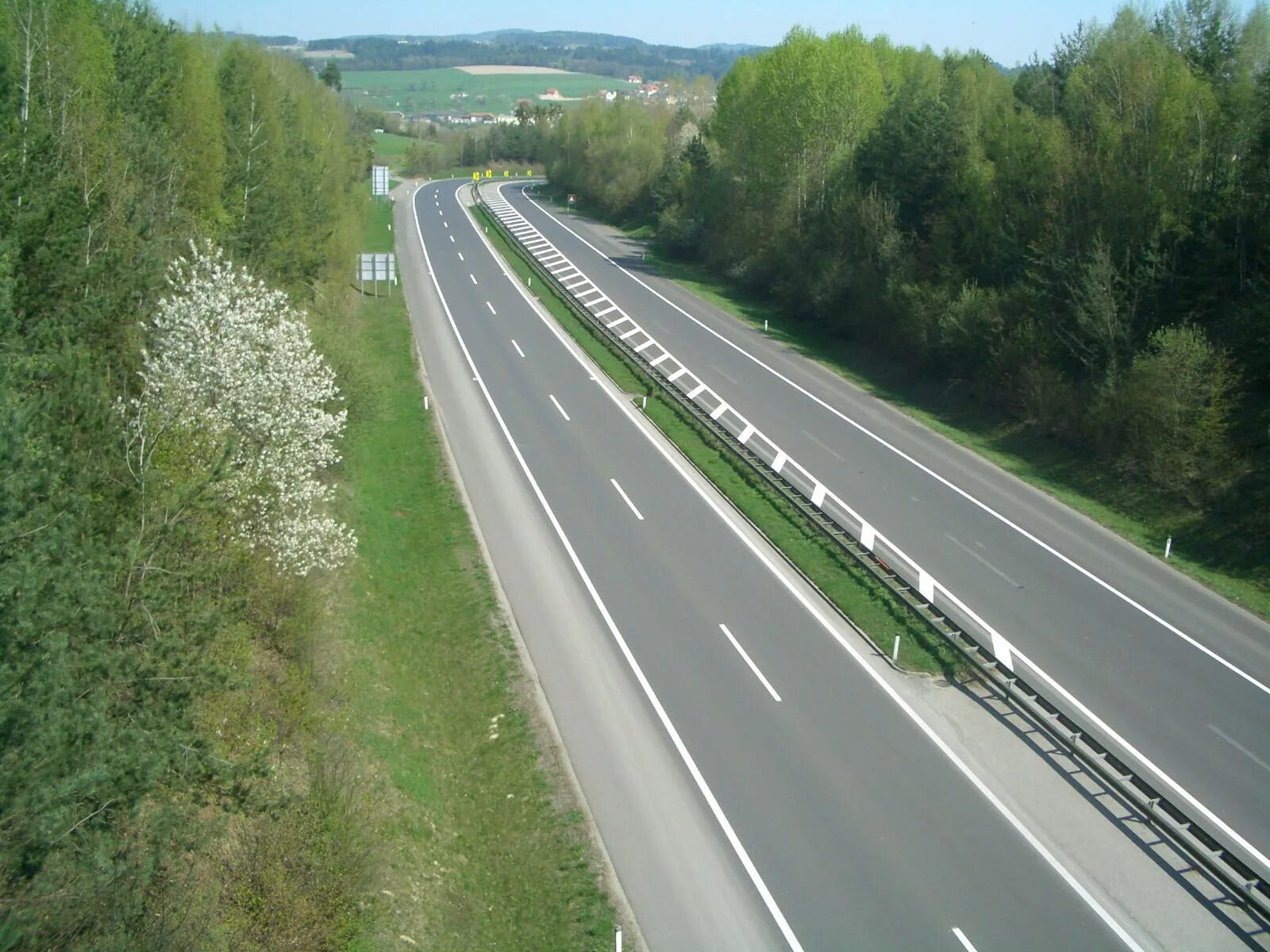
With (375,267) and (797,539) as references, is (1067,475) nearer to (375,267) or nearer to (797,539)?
(797,539)

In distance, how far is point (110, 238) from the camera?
16719mm

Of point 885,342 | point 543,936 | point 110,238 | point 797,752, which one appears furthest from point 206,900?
point 885,342

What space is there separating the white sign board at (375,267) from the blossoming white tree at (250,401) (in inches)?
833

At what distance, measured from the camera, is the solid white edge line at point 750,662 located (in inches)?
579

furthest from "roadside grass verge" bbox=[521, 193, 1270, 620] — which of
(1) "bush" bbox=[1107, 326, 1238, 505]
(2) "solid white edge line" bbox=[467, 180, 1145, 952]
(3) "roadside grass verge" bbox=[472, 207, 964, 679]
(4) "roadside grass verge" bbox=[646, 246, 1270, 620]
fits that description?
(2) "solid white edge line" bbox=[467, 180, 1145, 952]

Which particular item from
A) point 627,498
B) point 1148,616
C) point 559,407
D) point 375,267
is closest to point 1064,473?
point 1148,616

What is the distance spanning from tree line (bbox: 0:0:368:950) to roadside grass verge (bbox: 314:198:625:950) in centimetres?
131

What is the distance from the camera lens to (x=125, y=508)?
1069 cm

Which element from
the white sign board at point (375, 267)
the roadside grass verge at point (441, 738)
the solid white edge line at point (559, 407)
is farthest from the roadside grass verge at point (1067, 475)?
the white sign board at point (375, 267)

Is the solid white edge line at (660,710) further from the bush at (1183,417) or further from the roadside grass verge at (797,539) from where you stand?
the bush at (1183,417)

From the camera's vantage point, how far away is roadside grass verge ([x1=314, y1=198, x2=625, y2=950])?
1091 cm

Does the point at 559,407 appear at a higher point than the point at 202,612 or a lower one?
lower

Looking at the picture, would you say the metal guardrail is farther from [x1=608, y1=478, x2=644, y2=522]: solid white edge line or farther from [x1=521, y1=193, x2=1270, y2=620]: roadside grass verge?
[x1=521, y1=193, x2=1270, y2=620]: roadside grass verge

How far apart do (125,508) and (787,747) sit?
811cm
